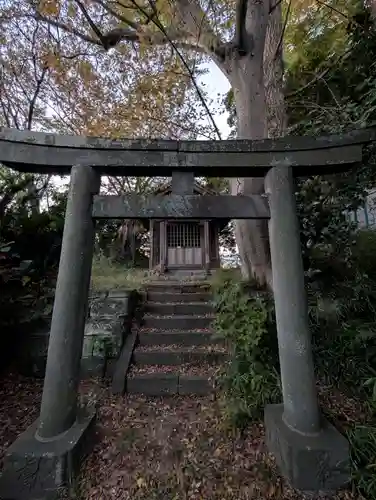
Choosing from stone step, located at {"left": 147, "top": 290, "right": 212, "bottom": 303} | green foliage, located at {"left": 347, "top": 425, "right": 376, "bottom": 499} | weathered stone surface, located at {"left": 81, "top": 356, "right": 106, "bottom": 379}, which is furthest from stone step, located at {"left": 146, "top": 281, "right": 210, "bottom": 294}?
green foliage, located at {"left": 347, "top": 425, "right": 376, "bottom": 499}

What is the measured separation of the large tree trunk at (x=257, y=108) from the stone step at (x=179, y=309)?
187 centimetres

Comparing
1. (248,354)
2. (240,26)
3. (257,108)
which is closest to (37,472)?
(248,354)

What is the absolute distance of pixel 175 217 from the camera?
2.76 meters

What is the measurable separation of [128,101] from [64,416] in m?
7.64

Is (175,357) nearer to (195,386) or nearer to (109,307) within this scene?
(195,386)

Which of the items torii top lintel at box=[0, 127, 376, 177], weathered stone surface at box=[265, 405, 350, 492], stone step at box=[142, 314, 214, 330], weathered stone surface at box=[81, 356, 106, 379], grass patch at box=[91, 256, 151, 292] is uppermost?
torii top lintel at box=[0, 127, 376, 177]

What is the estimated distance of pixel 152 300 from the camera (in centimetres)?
661

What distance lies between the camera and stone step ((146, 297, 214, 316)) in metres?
6.05

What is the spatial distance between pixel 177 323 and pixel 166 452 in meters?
2.76

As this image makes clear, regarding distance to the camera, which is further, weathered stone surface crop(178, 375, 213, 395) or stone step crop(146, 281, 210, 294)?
stone step crop(146, 281, 210, 294)

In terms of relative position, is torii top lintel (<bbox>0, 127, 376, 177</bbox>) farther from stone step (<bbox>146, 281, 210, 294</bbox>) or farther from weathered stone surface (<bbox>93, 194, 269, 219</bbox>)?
stone step (<bbox>146, 281, 210, 294</bbox>)

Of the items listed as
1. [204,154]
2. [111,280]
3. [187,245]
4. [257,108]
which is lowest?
[111,280]

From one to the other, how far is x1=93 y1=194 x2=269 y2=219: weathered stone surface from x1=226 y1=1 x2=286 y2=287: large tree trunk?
136 cm

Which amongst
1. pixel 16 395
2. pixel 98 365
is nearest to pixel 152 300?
pixel 98 365
